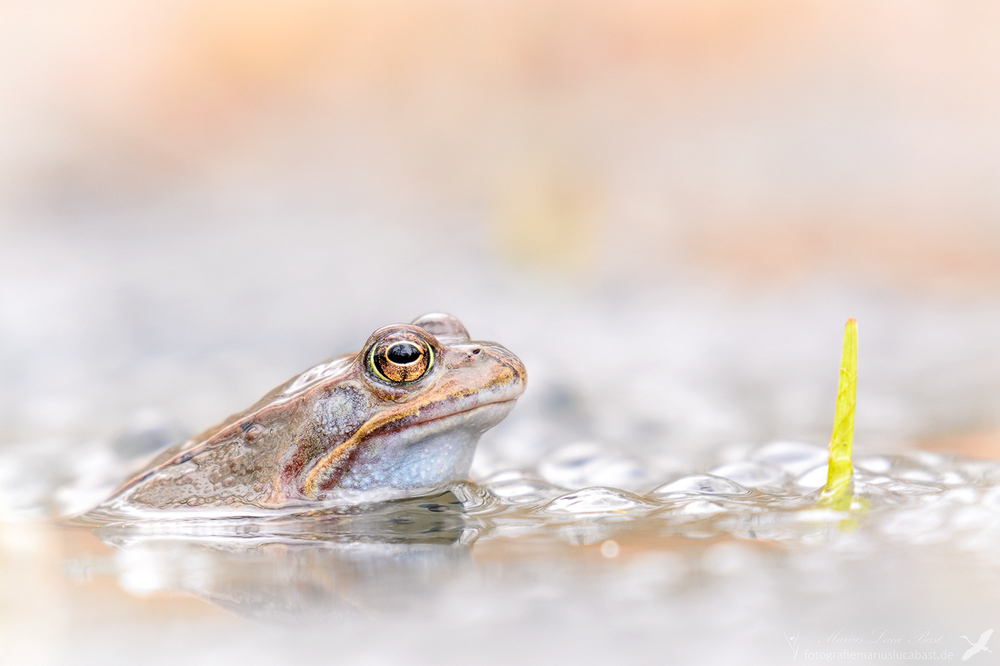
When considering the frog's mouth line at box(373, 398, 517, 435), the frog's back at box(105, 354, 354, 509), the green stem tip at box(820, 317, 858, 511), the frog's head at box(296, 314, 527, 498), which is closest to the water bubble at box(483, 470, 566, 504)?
the frog's head at box(296, 314, 527, 498)

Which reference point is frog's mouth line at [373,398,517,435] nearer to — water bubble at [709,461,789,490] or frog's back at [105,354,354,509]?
frog's back at [105,354,354,509]

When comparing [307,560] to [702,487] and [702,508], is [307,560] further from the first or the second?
[702,487]

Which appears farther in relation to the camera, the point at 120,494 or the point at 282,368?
the point at 282,368

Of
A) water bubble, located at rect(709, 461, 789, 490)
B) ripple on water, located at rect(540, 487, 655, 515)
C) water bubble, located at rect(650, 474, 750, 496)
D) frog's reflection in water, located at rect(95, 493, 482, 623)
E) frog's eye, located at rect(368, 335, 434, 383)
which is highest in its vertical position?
frog's eye, located at rect(368, 335, 434, 383)

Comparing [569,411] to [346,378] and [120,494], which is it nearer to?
[346,378]

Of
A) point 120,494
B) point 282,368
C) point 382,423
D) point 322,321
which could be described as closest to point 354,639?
point 382,423

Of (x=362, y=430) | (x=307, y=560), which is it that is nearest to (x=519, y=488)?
(x=362, y=430)

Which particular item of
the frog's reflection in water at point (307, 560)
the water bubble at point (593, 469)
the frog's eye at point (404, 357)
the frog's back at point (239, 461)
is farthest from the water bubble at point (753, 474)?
the frog's back at point (239, 461)
